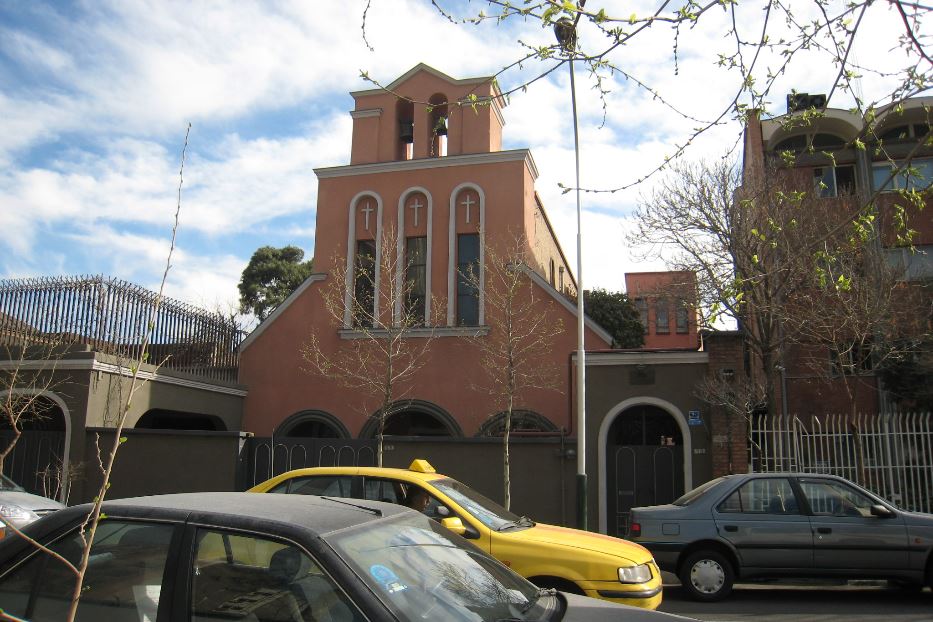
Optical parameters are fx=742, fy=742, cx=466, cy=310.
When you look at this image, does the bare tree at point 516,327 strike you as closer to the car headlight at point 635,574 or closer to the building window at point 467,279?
the building window at point 467,279

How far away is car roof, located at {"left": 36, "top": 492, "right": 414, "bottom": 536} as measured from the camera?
3207 millimetres

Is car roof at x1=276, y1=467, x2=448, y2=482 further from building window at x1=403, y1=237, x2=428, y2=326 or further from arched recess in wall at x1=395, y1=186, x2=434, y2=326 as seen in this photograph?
arched recess in wall at x1=395, y1=186, x2=434, y2=326

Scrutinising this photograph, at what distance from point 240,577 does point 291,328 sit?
57.0 feet

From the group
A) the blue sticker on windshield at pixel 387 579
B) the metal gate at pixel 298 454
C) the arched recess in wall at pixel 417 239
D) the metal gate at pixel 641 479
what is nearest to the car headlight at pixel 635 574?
the blue sticker on windshield at pixel 387 579

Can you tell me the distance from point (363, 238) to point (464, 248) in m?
2.90

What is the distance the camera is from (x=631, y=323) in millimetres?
28375

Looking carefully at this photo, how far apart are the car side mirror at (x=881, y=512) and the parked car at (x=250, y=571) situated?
7.21 metres

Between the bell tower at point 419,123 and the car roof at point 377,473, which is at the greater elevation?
the bell tower at point 419,123

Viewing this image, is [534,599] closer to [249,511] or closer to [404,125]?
[249,511]

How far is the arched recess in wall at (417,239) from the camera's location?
65.7 ft

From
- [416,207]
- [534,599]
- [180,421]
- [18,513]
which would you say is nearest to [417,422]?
[416,207]

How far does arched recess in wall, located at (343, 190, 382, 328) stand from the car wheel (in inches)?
479

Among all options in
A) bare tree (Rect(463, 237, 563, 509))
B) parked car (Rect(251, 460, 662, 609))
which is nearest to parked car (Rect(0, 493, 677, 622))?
parked car (Rect(251, 460, 662, 609))

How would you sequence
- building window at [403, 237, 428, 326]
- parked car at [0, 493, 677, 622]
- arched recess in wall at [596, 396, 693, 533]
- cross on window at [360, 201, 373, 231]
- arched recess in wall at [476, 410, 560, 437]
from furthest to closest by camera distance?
cross on window at [360, 201, 373, 231] < building window at [403, 237, 428, 326] < arched recess in wall at [476, 410, 560, 437] < arched recess in wall at [596, 396, 693, 533] < parked car at [0, 493, 677, 622]
